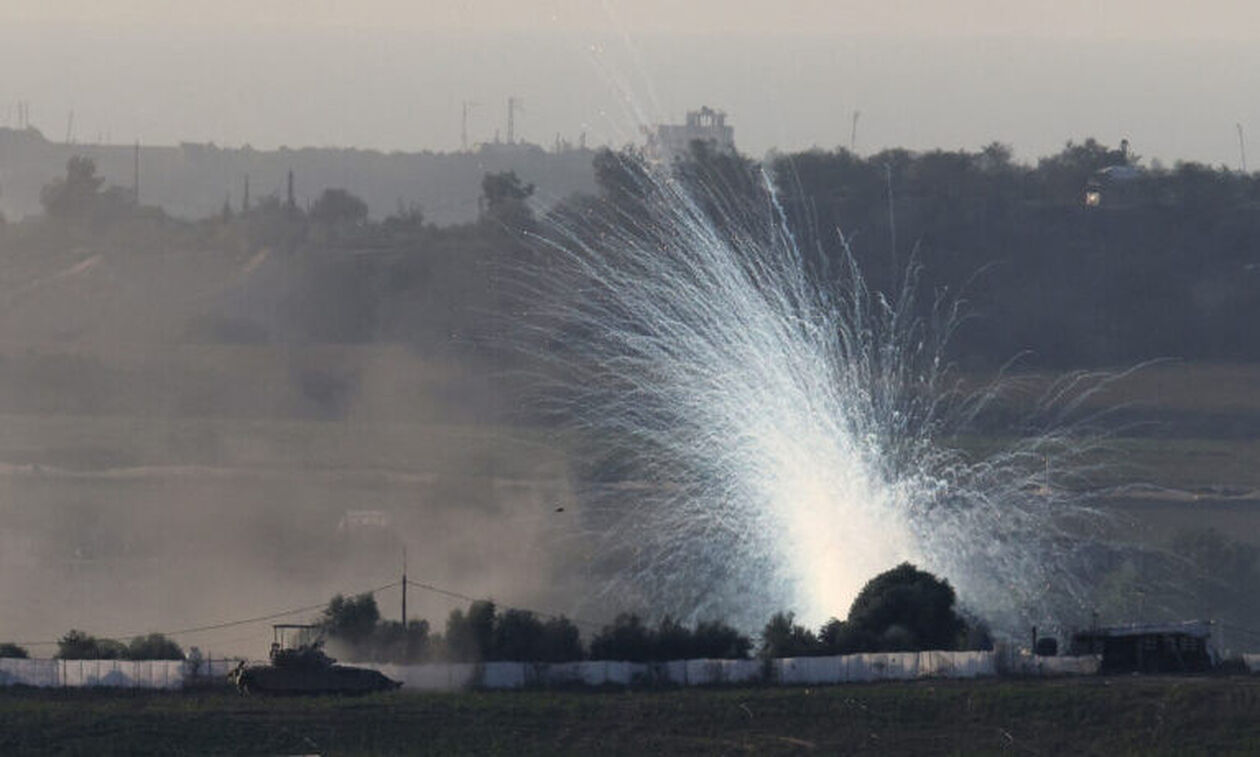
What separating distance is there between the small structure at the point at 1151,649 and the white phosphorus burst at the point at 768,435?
1838cm

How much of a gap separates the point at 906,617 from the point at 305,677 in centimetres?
1757

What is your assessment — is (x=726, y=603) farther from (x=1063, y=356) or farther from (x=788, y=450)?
(x=1063, y=356)

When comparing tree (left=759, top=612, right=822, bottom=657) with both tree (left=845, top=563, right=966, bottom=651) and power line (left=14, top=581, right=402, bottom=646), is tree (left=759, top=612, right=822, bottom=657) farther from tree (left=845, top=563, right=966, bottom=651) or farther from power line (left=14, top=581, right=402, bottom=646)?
power line (left=14, top=581, right=402, bottom=646)

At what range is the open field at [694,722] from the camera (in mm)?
88250

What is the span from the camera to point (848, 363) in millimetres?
163375

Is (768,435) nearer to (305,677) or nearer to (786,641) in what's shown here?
(786,641)

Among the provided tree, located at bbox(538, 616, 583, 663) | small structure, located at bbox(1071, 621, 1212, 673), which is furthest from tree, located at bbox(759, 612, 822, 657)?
small structure, located at bbox(1071, 621, 1212, 673)

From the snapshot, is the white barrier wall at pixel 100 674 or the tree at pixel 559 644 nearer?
the white barrier wall at pixel 100 674

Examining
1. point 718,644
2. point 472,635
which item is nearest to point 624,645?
point 718,644

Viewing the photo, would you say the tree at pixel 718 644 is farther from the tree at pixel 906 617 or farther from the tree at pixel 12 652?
the tree at pixel 12 652

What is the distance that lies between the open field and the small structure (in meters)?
3.15

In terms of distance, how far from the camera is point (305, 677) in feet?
311

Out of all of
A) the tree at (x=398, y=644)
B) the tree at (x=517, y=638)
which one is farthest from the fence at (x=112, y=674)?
the tree at (x=517, y=638)

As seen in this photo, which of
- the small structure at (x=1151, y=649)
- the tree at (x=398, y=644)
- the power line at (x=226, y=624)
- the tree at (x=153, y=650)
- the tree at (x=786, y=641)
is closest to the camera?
the small structure at (x=1151, y=649)
